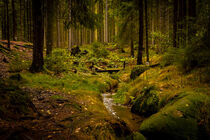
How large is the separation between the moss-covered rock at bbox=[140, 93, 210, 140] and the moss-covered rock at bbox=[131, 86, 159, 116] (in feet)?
4.39

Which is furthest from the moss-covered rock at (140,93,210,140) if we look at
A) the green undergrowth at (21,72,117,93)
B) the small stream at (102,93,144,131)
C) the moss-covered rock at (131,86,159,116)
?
the green undergrowth at (21,72,117,93)

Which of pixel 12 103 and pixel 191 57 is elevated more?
pixel 191 57

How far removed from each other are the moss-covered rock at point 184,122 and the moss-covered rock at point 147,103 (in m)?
1.34

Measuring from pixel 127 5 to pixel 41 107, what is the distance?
40.6 feet

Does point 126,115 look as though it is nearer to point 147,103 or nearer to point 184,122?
point 147,103

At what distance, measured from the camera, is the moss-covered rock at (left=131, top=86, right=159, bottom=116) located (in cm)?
433

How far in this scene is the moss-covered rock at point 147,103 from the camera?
4.33 meters

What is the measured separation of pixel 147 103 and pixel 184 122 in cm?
192

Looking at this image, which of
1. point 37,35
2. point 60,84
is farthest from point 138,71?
point 37,35

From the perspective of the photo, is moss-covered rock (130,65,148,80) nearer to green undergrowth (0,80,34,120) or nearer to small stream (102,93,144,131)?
small stream (102,93,144,131)

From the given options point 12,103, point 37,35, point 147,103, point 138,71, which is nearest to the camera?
point 12,103

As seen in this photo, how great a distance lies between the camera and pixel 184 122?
261 cm

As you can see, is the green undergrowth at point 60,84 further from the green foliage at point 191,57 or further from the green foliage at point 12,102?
Answer: the green foliage at point 191,57

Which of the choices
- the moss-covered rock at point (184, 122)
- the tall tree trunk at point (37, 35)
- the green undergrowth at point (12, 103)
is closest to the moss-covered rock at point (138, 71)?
the moss-covered rock at point (184, 122)
